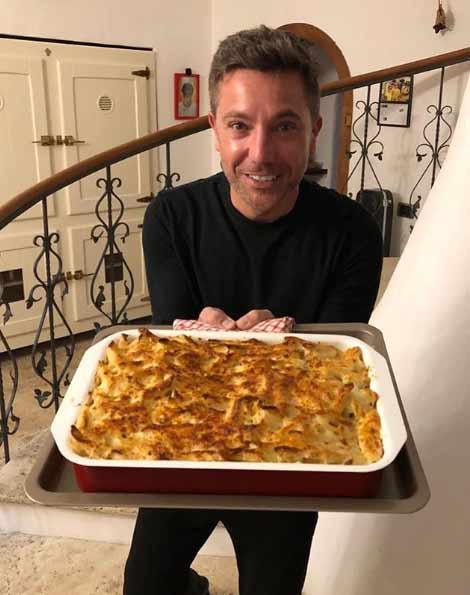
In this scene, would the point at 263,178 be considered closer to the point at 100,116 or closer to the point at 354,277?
the point at 354,277

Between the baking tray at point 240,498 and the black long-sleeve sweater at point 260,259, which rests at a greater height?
the black long-sleeve sweater at point 260,259

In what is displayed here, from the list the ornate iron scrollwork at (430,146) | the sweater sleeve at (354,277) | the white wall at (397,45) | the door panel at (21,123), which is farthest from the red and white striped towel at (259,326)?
the door panel at (21,123)

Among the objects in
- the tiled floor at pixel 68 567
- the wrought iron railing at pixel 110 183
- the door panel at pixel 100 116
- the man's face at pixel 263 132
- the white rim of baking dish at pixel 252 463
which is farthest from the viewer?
the door panel at pixel 100 116

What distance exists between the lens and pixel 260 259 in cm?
126

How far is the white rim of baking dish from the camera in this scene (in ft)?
2.65

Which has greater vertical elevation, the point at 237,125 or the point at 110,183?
the point at 237,125

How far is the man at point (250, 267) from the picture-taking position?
1164mm

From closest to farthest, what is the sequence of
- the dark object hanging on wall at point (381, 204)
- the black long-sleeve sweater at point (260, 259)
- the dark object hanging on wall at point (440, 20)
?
the black long-sleeve sweater at point (260, 259), the dark object hanging on wall at point (440, 20), the dark object hanging on wall at point (381, 204)

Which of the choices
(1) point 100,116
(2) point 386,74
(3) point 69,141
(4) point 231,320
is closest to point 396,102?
(2) point 386,74

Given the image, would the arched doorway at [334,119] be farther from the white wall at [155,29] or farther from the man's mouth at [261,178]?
the man's mouth at [261,178]

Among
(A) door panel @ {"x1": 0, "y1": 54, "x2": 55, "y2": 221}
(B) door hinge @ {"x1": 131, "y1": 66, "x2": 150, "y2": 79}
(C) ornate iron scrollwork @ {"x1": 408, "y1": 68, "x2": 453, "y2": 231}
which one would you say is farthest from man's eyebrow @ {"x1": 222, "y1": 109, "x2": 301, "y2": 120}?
(B) door hinge @ {"x1": 131, "y1": 66, "x2": 150, "y2": 79}

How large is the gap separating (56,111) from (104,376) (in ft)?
11.3

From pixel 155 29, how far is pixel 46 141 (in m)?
1.19

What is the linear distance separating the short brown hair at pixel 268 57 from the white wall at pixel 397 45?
99.1 inches
